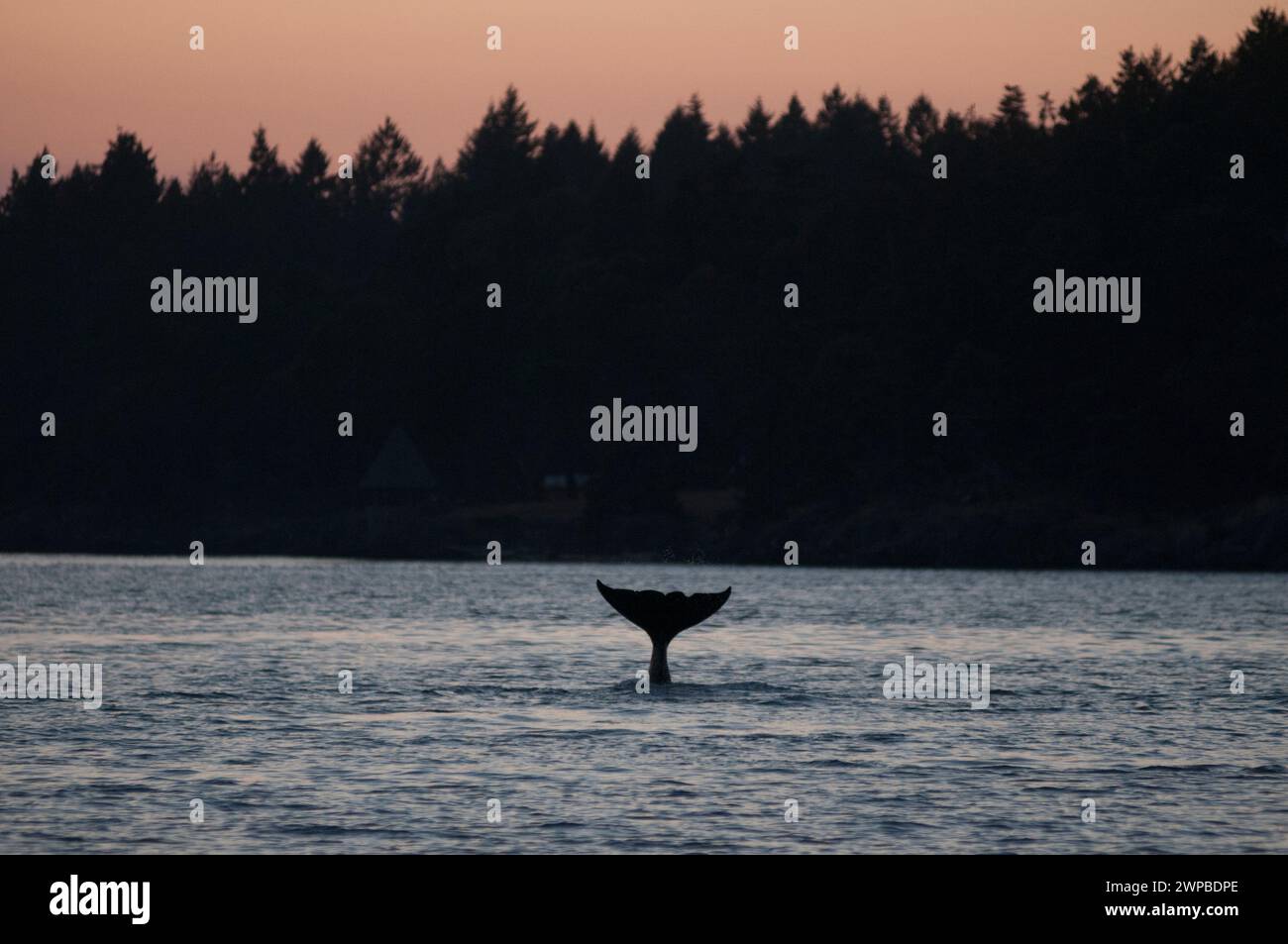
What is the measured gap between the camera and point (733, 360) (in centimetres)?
12625

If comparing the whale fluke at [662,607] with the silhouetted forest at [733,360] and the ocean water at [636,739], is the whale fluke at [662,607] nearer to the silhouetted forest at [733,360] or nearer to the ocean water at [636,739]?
the ocean water at [636,739]

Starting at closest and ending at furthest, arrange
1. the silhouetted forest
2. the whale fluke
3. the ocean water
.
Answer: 1. the ocean water
2. the whale fluke
3. the silhouetted forest

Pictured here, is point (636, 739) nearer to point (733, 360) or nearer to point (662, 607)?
point (662, 607)

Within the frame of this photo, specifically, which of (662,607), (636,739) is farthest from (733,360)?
(636,739)

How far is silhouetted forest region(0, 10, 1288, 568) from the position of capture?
111 m

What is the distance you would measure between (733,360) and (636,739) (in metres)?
99.6

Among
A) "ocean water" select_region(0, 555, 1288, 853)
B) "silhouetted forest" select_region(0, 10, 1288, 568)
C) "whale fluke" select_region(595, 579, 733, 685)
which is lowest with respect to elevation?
"ocean water" select_region(0, 555, 1288, 853)

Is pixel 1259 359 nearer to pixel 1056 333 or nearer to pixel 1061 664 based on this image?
pixel 1056 333

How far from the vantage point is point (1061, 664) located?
137 feet

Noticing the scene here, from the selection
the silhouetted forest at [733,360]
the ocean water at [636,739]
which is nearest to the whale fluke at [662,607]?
the ocean water at [636,739]

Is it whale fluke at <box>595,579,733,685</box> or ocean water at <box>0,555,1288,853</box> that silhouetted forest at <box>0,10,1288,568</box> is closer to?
ocean water at <box>0,555,1288,853</box>

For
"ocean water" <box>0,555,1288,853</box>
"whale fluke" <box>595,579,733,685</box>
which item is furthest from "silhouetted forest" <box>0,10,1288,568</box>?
"whale fluke" <box>595,579,733,685</box>

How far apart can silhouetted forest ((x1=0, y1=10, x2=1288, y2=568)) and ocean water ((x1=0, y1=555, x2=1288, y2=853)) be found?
182 ft

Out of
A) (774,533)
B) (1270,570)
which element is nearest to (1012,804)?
(1270,570)
